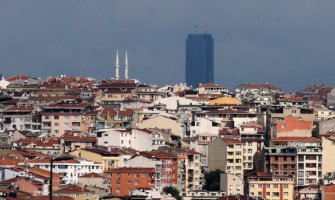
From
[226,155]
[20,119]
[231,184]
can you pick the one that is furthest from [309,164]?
[20,119]

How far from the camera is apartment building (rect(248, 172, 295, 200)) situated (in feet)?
257

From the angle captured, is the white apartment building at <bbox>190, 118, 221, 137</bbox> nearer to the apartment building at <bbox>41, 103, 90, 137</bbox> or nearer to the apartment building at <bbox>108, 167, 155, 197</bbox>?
the apartment building at <bbox>41, 103, 90, 137</bbox>

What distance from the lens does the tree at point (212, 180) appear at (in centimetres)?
8141

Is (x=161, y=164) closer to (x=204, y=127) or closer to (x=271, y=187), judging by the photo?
(x=271, y=187)

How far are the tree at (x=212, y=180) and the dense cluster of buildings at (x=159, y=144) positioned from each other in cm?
24

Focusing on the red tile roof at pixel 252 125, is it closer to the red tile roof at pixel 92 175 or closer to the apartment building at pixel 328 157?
the apartment building at pixel 328 157

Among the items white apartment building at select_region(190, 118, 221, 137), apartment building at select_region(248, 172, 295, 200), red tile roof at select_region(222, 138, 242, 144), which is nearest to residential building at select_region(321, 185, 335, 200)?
apartment building at select_region(248, 172, 295, 200)

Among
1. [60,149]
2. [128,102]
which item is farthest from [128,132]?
[128,102]

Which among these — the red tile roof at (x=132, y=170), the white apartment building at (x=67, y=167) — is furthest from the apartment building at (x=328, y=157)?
the white apartment building at (x=67, y=167)

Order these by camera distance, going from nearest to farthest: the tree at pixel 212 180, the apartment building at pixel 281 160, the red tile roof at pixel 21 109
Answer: the tree at pixel 212 180, the apartment building at pixel 281 160, the red tile roof at pixel 21 109

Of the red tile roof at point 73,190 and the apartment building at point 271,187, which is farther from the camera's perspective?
the apartment building at point 271,187

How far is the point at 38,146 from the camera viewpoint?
277 ft

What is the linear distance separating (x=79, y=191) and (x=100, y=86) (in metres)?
48.8

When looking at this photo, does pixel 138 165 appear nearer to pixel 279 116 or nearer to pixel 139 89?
pixel 279 116
